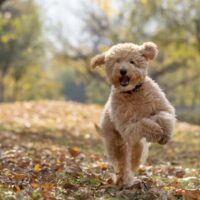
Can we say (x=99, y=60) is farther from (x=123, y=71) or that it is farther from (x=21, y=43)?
(x=21, y=43)

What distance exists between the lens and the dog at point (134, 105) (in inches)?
226

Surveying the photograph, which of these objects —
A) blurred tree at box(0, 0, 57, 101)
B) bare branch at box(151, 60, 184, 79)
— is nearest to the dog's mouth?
bare branch at box(151, 60, 184, 79)

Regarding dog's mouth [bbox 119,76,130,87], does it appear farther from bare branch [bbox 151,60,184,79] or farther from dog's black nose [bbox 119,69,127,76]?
bare branch [bbox 151,60,184,79]

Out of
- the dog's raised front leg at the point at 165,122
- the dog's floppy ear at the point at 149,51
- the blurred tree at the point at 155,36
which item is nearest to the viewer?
the dog's raised front leg at the point at 165,122

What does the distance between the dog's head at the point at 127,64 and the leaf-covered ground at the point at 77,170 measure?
1121mm

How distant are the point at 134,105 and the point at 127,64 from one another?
45cm

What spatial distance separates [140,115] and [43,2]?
41947mm

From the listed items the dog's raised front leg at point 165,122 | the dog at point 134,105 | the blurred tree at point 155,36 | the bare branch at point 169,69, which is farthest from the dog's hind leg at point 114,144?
the bare branch at point 169,69

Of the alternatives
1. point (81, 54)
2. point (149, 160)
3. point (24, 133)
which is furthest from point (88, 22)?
point (149, 160)

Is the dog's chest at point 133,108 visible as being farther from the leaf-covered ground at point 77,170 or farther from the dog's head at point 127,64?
the leaf-covered ground at point 77,170

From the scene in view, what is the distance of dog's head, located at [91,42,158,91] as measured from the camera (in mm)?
5906

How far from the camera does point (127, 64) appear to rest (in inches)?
234

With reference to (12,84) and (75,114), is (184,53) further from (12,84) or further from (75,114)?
(12,84)

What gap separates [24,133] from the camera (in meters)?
13.2
